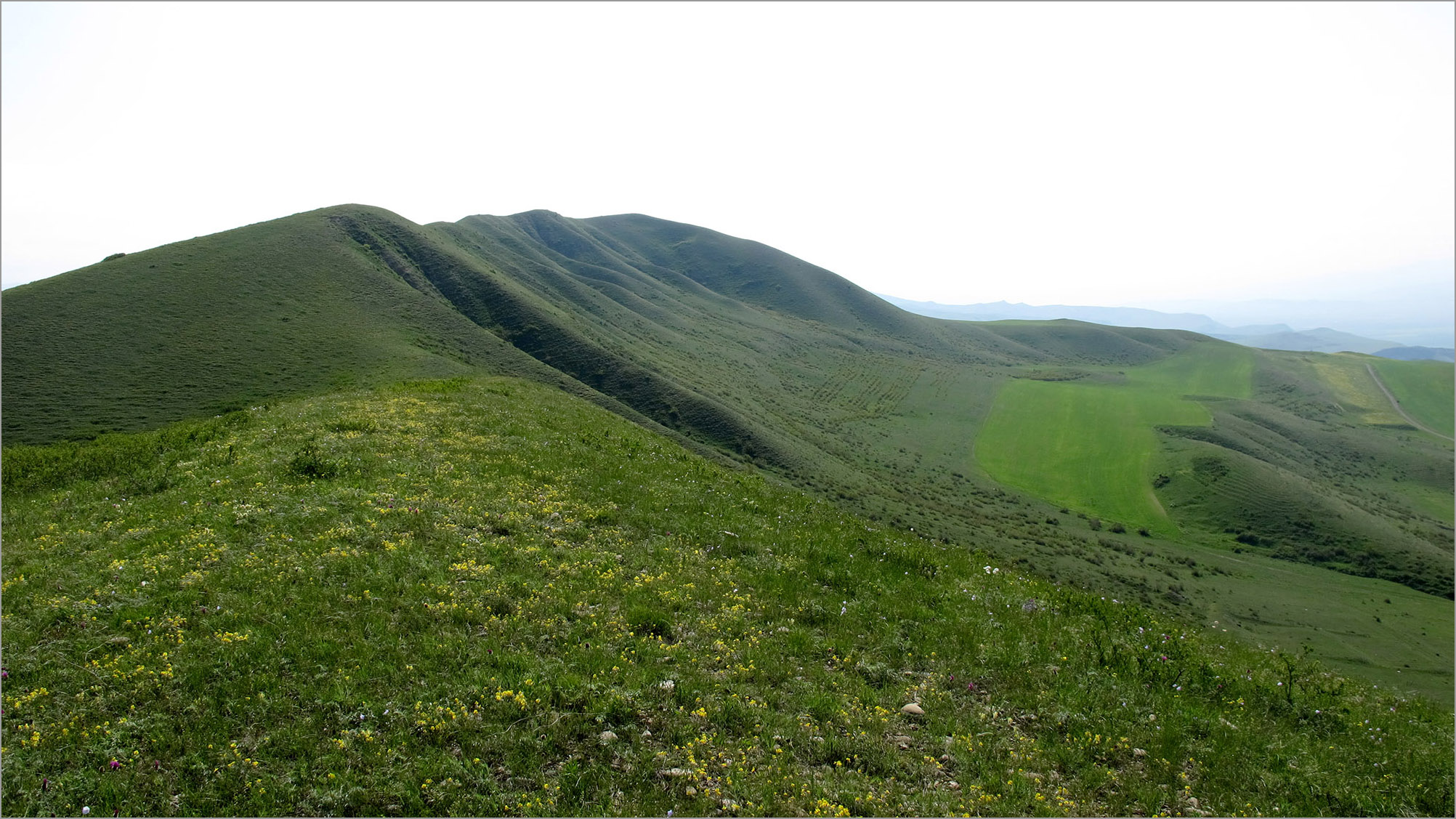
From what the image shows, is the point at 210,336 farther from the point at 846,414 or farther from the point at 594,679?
the point at 846,414

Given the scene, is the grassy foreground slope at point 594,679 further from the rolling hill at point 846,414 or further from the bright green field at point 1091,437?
the bright green field at point 1091,437

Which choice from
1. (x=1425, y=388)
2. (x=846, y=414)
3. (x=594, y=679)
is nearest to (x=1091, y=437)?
(x=846, y=414)

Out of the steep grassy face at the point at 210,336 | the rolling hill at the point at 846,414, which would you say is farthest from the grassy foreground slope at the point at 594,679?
the steep grassy face at the point at 210,336

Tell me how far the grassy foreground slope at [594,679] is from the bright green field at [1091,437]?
3008 inches

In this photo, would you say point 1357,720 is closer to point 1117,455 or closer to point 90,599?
point 90,599

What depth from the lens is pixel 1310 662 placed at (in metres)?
11.8

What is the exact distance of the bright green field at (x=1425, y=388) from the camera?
14412 centimetres

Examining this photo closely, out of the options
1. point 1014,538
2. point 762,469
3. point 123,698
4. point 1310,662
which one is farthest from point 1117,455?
point 123,698

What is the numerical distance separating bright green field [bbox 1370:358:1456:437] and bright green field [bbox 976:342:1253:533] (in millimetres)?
37426

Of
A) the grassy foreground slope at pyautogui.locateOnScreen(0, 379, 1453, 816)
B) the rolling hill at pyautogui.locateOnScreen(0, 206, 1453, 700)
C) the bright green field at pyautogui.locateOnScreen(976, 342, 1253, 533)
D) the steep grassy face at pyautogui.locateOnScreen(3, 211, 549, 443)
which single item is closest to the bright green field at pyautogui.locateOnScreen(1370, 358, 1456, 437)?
the rolling hill at pyautogui.locateOnScreen(0, 206, 1453, 700)

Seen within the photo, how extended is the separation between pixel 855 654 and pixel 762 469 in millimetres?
53854

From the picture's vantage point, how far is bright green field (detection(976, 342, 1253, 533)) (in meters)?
80.7

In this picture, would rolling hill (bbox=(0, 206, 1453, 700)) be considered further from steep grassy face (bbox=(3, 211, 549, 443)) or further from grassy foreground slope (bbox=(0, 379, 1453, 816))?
grassy foreground slope (bbox=(0, 379, 1453, 816))

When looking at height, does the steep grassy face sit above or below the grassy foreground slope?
above
